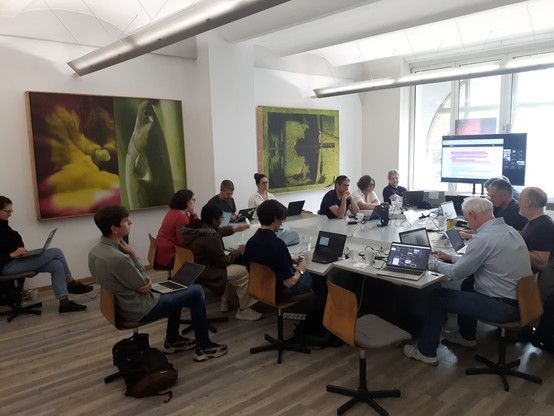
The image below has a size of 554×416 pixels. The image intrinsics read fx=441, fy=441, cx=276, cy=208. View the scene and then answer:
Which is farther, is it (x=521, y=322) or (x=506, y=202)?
(x=506, y=202)

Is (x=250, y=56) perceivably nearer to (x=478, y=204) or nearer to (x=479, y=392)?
(x=478, y=204)

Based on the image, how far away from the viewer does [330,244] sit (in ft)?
12.8

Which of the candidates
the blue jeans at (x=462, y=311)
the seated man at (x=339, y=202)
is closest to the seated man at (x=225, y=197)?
the seated man at (x=339, y=202)

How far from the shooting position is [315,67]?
820cm

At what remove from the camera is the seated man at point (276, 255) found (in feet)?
11.1

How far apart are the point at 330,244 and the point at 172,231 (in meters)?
1.64

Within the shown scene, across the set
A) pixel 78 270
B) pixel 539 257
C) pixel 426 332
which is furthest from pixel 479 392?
pixel 78 270

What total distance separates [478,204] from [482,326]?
5.00 feet

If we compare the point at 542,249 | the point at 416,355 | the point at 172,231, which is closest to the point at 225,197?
the point at 172,231

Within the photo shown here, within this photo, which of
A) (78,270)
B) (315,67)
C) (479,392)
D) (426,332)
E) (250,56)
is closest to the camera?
(479,392)

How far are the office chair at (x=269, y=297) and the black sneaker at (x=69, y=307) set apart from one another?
226 cm

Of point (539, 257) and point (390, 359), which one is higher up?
point (539, 257)

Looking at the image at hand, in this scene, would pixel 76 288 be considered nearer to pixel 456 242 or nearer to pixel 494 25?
pixel 456 242

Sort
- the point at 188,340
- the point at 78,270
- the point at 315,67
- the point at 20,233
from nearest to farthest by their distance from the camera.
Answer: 1. the point at 188,340
2. the point at 20,233
3. the point at 78,270
4. the point at 315,67
